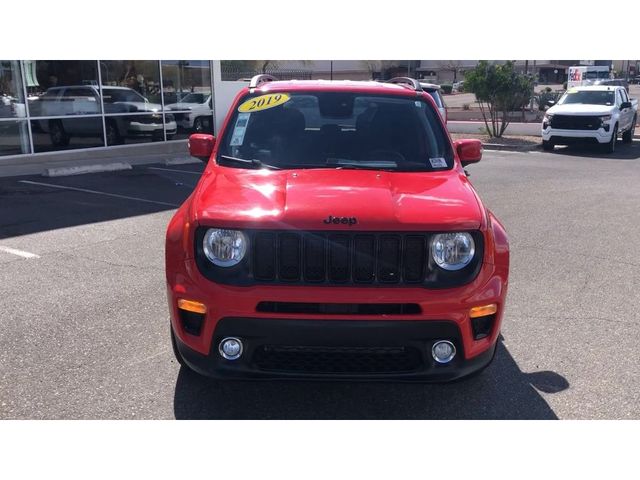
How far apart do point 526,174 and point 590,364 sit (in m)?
10.3

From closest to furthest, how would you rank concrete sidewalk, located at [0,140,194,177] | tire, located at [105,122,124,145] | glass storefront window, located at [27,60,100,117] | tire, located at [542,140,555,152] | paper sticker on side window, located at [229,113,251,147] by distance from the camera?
1. paper sticker on side window, located at [229,113,251,147]
2. concrete sidewalk, located at [0,140,194,177]
3. glass storefront window, located at [27,60,100,117]
4. tire, located at [105,122,124,145]
5. tire, located at [542,140,555,152]

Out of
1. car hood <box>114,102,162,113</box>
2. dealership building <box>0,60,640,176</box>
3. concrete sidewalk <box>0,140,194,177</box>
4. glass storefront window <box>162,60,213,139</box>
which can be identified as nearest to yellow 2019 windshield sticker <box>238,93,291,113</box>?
concrete sidewalk <box>0,140,194,177</box>

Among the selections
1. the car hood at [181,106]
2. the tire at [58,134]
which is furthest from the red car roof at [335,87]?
the car hood at [181,106]

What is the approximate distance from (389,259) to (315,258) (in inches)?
15.5

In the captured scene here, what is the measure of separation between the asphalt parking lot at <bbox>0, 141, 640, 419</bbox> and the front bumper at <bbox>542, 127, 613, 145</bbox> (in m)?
9.30

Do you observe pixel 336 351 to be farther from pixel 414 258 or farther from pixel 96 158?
pixel 96 158

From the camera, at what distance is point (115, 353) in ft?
14.3

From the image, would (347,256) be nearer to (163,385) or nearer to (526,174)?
(163,385)

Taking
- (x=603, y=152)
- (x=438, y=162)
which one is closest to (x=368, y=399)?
(x=438, y=162)

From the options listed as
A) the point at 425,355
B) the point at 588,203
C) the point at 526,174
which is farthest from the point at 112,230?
the point at 526,174

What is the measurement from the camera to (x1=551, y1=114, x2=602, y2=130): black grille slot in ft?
58.7

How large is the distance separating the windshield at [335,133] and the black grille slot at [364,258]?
105 centimetres

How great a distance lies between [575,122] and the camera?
59.7 ft

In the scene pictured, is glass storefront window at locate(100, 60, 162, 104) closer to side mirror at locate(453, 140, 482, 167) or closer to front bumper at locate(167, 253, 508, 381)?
side mirror at locate(453, 140, 482, 167)
